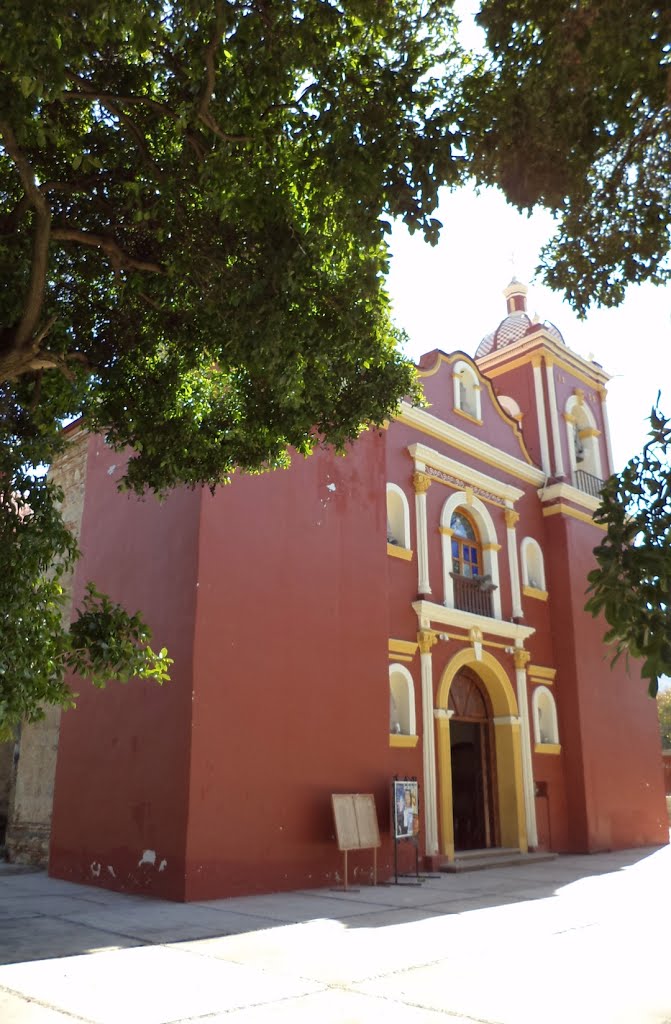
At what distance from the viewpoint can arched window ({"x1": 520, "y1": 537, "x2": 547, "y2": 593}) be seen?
16.8m

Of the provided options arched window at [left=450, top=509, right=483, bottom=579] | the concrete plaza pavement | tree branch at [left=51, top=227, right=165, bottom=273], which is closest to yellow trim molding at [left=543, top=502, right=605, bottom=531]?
arched window at [left=450, top=509, right=483, bottom=579]

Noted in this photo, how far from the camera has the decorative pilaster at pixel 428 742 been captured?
12.4m

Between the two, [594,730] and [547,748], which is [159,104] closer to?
[547,748]

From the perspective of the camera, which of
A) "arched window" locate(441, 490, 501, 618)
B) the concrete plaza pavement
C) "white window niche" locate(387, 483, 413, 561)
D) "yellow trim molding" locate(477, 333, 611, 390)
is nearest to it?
the concrete plaza pavement

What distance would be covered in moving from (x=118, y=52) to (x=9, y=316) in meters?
2.04

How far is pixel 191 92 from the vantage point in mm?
5980

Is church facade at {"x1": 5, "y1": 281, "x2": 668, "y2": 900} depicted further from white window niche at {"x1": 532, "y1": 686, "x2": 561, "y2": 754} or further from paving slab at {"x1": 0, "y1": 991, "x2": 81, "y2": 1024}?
paving slab at {"x1": 0, "y1": 991, "x2": 81, "y2": 1024}

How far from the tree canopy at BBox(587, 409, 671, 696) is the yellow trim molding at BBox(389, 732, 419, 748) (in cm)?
902

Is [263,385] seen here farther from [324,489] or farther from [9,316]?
[324,489]

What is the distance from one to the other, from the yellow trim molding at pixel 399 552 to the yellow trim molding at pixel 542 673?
394 cm

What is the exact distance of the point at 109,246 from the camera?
246 inches

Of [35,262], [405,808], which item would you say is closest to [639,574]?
[35,262]

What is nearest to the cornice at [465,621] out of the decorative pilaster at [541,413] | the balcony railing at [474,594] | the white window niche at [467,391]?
the balcony railing at [474,594]

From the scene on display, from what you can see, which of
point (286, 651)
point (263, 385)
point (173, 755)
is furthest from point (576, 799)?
point (263, 385)
